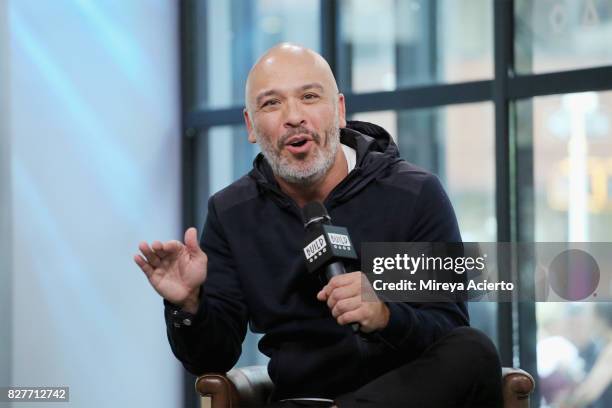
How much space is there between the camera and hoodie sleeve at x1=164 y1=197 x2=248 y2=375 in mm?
2335

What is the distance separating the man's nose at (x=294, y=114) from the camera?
2438mm

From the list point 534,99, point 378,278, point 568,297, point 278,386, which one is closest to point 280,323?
point 278,386

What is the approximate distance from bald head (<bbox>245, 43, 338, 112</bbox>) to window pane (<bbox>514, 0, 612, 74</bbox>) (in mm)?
1886

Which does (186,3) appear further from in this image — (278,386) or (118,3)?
(278,386)

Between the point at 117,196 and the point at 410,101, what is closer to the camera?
the point at 410,101

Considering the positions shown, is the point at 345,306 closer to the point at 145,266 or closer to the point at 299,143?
the point at 145,266

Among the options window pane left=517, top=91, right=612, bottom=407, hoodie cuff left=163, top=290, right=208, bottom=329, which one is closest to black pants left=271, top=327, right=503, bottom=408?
hoodie cuff left=163, top=290, right=208, bottom=329

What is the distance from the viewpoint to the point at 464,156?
4500 millimetres

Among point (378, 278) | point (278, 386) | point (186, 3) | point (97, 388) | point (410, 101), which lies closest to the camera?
point (378, 278)

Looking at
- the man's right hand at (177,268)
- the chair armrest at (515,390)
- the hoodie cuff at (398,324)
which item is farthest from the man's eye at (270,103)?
the chair armrest at (515,390)

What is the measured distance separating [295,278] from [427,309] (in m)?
0.35

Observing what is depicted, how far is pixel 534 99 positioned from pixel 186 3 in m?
2.15

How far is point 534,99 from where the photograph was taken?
13.9 ft

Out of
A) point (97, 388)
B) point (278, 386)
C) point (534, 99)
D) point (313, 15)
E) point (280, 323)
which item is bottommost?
point (97, 388)
